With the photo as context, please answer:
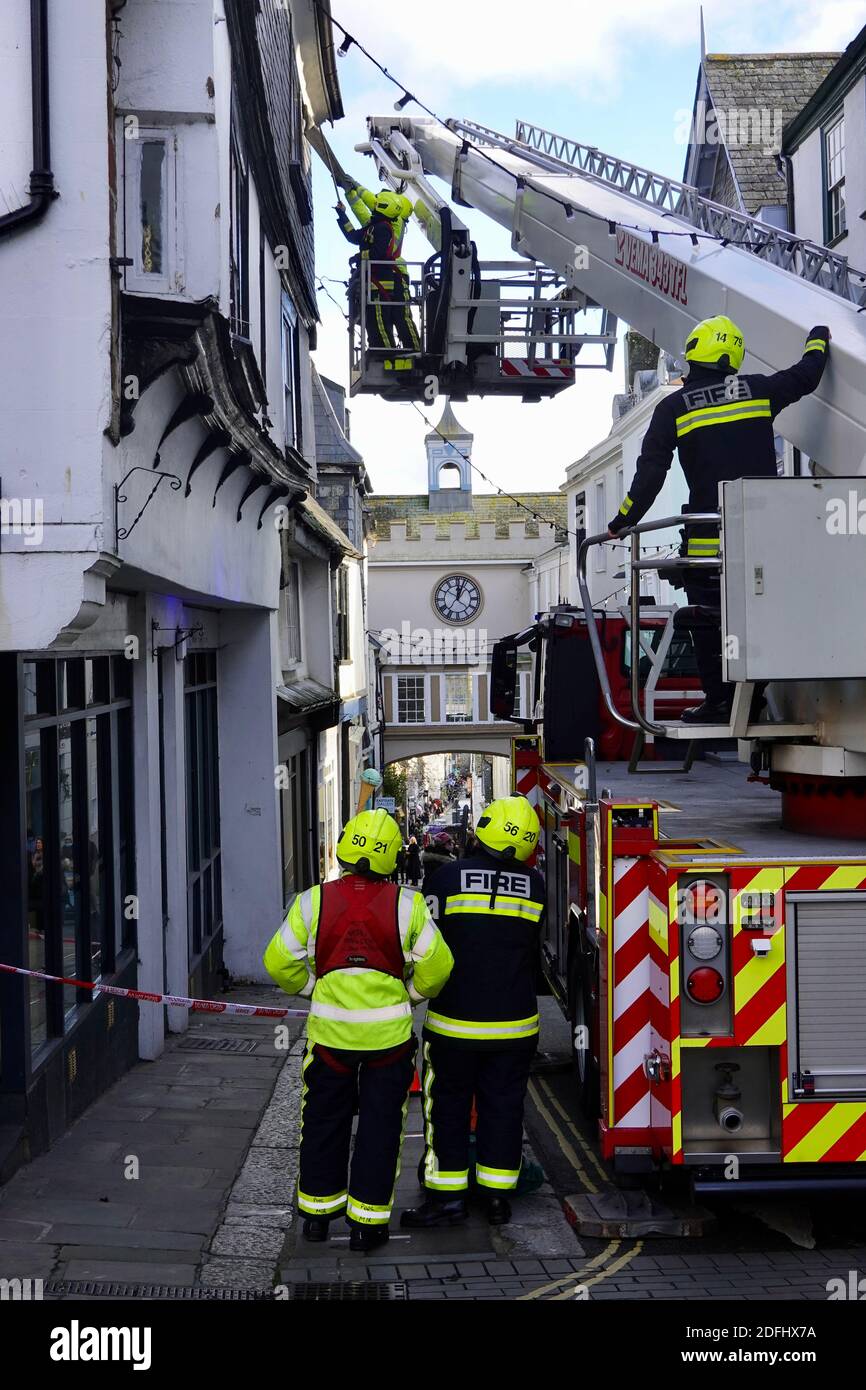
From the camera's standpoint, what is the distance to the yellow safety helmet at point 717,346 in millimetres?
7156

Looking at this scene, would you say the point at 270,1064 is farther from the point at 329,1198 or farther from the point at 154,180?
the point at 154,180

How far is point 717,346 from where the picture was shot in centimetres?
715

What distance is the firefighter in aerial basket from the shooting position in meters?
6.09

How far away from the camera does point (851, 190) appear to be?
47.1 feet

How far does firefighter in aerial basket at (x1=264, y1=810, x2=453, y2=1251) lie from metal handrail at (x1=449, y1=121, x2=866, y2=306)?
4226mm

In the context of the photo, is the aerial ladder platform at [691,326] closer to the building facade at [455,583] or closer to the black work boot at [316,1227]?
the black work boot at [316,1227]

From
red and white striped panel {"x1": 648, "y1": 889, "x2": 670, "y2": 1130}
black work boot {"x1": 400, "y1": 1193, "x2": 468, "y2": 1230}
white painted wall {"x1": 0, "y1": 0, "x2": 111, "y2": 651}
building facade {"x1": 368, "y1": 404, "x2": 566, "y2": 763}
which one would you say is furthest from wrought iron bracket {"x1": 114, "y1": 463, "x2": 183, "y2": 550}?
building facade {"x1": 368, "y1": 404, "x2": 566, "y2": 763}

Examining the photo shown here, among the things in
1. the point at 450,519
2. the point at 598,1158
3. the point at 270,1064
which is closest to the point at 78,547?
the point at 598,1158

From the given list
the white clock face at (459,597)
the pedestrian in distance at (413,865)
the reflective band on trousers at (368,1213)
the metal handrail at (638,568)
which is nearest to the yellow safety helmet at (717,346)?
the metal handrail at (638,568)

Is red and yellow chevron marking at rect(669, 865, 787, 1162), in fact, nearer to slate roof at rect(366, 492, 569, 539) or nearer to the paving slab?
the paving slab

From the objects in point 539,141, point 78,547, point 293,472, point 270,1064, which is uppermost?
point 539,141

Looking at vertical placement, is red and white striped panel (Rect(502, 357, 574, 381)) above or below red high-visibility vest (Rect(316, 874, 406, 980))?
above

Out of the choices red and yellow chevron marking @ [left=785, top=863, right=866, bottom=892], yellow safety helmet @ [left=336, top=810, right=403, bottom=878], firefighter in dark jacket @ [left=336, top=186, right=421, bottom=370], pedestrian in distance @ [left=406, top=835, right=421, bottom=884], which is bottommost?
pedestrian in distance @ [left=406, top=835, right=421, bottom=884]

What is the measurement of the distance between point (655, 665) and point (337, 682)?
1553 centimetres
